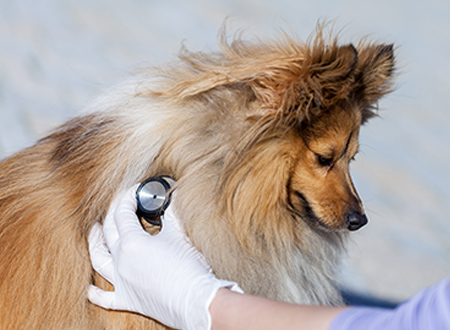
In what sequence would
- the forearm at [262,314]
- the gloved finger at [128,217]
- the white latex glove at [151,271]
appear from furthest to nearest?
the gloved finger at [128,217], the white latex glove at [151,271], the forearm at [262,314]

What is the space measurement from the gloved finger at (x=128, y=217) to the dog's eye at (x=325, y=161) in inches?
27.5

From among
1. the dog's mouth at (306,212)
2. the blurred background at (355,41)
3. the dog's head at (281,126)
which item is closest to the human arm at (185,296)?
the dog's head at (281,126)

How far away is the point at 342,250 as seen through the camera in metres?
2.53

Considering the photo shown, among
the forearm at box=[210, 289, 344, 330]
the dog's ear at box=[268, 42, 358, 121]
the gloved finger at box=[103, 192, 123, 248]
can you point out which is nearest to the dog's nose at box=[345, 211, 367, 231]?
the dog's ear at box=[268, 42, 358, 121]

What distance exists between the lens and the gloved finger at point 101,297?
1.90 metres

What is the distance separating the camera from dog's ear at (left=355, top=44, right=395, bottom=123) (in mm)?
2075

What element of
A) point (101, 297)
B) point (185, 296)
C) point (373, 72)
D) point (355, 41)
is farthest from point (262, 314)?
point (355, 41)

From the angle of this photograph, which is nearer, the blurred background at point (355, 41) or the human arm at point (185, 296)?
the human arm at point (185, 296)

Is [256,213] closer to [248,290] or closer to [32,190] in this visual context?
[248,290]

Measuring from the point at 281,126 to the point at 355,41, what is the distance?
2262mm

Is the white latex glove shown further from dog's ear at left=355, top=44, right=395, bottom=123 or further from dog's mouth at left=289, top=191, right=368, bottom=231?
dog's ear at left=355, top=44, right=395, bottom=123

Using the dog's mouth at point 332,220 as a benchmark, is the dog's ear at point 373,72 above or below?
above

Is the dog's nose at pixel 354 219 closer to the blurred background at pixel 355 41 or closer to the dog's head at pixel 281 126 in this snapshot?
the dog's head at pixel 281 126

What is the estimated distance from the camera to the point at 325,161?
1.97 metres
